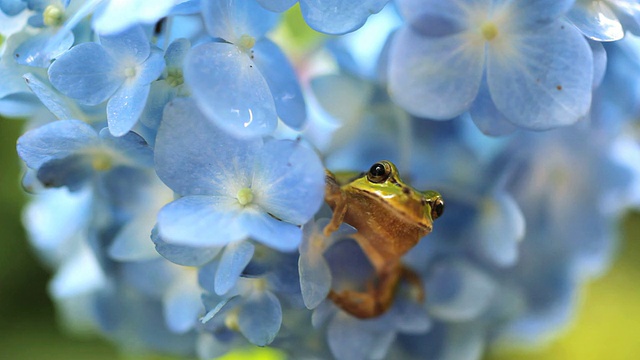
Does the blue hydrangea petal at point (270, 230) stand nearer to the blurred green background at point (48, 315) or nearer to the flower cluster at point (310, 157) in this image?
the flower cluster at point (310, 157)

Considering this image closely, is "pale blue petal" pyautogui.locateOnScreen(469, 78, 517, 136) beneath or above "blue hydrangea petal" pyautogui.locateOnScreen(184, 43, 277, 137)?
beneath

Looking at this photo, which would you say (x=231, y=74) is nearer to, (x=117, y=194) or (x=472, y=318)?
(x=117, y=194)

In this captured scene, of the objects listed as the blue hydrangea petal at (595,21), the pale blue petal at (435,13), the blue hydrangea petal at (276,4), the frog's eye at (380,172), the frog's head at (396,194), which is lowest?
the frog's head at (396,194)

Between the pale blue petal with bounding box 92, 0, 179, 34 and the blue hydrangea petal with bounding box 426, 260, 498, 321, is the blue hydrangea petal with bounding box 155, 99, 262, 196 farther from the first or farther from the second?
the blue hydrangea petal with bounding box 426, 260, 498, 321

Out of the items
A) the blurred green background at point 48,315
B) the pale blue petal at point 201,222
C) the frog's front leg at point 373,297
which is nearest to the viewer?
the pale blue petal at point 201,222

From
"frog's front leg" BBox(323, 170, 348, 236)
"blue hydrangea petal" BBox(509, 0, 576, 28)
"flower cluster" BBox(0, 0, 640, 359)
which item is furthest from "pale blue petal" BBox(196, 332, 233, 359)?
"blue hydrangea petal" BBox(509, 0, 576, 28)

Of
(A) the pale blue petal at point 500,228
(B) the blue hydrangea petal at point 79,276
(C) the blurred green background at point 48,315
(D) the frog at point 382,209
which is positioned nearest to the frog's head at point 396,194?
(D) the frog at point 382,209

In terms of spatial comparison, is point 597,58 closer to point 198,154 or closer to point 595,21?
point 595,21

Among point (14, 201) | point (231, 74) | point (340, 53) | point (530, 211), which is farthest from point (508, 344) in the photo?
point (14, 201)
